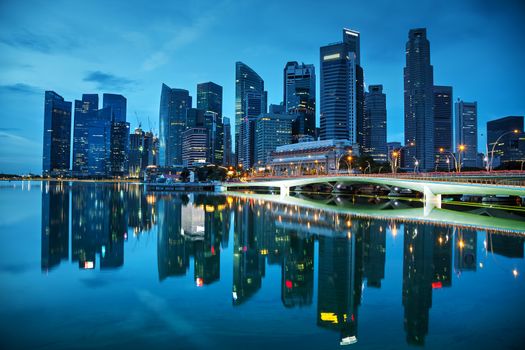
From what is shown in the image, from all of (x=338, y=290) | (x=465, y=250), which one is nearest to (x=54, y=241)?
(x=338, y=290)

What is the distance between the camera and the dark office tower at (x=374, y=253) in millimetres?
18500

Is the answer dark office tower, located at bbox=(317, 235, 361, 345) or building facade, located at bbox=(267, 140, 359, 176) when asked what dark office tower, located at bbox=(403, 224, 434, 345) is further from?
building facade, located at bbox=(267, 140, 359, 176)

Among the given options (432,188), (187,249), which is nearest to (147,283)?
(187,249)

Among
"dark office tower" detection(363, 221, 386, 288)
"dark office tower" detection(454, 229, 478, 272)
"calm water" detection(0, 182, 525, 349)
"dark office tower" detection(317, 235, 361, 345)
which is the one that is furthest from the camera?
"dark office tower" detection(454, 229, 478, 272)

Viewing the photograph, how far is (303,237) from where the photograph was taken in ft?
102

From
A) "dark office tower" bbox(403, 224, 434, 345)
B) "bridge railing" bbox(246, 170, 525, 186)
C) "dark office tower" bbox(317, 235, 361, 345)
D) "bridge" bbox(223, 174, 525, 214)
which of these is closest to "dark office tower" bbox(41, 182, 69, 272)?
"dark office tower" bbox(317, 235, 361, 345)

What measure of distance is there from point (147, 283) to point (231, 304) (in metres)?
5.35

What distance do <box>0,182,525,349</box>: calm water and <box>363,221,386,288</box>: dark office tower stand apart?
116 mm

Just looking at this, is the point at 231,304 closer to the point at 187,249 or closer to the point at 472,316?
the point at 472,316

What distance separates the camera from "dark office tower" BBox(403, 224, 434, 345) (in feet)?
40.2

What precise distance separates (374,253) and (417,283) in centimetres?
700

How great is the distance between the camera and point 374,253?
24.5 metres

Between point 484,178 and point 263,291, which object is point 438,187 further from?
point 263,291

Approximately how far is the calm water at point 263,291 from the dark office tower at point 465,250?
15cm
